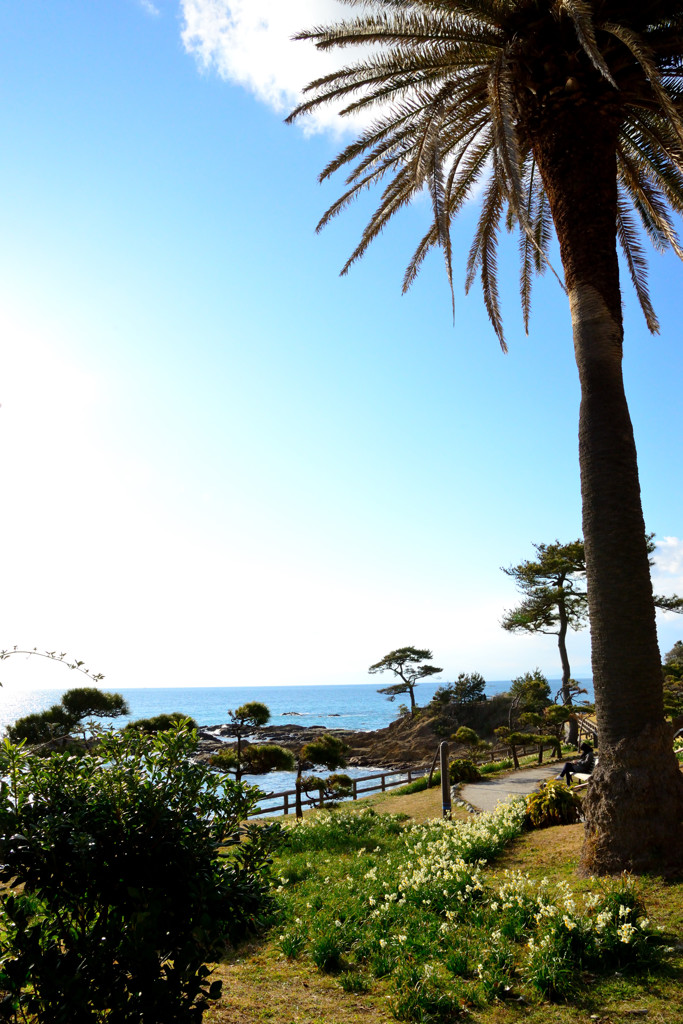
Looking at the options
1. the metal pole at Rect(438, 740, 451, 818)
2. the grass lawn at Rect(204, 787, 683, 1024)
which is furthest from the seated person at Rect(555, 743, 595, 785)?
the grass lawn at Rect(204, 787, 683, 1024)

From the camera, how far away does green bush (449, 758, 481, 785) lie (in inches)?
798

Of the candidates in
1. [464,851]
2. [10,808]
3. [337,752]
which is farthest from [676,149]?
[337,752]

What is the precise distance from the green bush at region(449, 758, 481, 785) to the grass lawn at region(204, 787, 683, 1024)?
13.1 meters

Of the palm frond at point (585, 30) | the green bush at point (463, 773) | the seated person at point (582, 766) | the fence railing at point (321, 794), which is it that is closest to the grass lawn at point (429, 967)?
the fence railing at point (321, 794)

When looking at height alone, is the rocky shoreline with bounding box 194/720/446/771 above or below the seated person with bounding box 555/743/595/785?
below

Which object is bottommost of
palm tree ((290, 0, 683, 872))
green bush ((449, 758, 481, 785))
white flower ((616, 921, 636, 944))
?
green bush ((449, 758, 481, 785))

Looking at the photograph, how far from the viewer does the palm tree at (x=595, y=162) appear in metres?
6.89

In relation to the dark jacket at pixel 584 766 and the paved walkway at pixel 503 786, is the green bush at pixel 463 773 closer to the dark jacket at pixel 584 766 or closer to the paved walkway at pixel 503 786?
the paved walkway at pixel 503 786

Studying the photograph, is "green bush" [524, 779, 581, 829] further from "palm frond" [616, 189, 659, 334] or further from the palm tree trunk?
"palm frond" [616, 189, 659, 334]

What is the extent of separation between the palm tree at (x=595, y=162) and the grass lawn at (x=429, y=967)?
4.10ft

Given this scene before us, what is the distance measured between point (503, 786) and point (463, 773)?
258 cm

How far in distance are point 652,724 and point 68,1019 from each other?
244 inches

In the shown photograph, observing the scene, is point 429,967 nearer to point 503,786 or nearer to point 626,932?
point 626,932

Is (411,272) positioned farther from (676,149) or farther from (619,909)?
(619,909)
